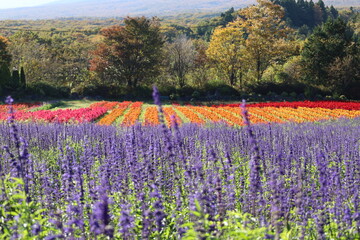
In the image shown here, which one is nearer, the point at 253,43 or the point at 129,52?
the point at 129,52

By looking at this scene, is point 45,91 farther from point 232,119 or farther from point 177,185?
point 177,185

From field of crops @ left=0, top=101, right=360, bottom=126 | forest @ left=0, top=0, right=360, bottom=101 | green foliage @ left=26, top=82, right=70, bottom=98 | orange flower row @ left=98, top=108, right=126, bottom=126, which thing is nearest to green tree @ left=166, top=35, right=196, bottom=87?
forest @ left=0, top=0, right=360, bottom=101

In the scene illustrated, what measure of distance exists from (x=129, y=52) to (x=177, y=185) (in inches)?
1350

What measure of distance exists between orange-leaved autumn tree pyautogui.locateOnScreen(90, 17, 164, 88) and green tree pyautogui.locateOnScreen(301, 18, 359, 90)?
15604 millimetres

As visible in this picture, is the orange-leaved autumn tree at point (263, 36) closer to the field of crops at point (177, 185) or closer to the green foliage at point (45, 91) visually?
the green foliage at point (45, 91)

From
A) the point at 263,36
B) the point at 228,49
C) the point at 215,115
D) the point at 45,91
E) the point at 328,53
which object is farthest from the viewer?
the point at 228,49

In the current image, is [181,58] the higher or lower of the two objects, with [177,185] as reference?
higher

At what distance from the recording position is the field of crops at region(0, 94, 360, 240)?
357 cm

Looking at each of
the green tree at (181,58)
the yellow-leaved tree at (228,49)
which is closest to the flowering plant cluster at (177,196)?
the yellow-leaved tree at (228,49)

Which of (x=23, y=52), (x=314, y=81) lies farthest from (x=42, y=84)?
(x=314, y=81)

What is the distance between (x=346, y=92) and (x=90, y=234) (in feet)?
116

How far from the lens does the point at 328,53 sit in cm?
3703

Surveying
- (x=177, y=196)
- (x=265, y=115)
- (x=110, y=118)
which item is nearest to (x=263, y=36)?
(x=265, y=115)

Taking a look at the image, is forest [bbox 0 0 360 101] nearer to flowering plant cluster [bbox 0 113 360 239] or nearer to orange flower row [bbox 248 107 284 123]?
orange flower row [bbox 248 107 284 123]
